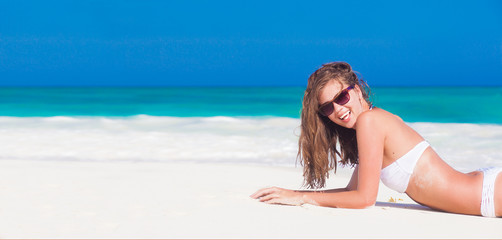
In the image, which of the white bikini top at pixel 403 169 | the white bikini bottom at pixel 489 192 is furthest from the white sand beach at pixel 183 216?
the white bikini top at pixel 403 169

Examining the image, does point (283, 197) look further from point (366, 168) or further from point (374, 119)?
point (374, 119)

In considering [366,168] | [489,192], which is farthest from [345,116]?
[489,192]

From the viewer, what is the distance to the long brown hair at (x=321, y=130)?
308cm

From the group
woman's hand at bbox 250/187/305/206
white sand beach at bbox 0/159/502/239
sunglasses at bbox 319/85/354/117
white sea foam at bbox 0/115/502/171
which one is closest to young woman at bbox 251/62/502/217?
sunglasses at bbox 319/85/354/117

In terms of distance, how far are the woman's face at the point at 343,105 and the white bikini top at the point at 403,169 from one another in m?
0.34

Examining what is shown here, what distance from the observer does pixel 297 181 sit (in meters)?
5.63

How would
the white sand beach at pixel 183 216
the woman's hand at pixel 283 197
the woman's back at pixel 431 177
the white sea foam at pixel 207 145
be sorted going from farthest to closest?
the white sea foam at pixel 207 145, the woman's hand at pixel 283 197, the woman's back at pixel 431 177, the white sand beach at pixel 183 216

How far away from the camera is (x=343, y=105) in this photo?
3.06 meters

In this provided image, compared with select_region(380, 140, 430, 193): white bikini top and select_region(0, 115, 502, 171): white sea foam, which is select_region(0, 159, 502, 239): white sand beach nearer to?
select_region(380, 140, 430, 193): white bikini top

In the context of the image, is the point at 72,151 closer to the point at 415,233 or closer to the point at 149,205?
the point at 149,205

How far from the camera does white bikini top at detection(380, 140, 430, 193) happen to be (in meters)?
3.09

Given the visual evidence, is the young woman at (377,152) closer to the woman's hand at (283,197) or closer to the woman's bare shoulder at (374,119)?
the woman's bare shoulder at (374,119)

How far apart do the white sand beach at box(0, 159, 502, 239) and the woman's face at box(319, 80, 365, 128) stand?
593 mm

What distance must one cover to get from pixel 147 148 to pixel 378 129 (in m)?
6.23
